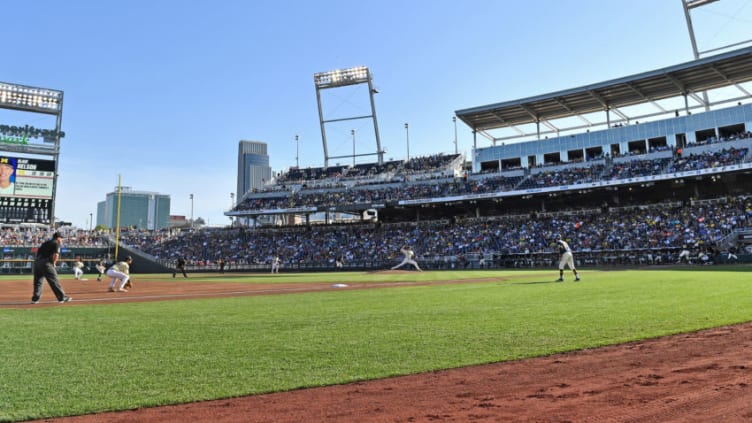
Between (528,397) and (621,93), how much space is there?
4900cm

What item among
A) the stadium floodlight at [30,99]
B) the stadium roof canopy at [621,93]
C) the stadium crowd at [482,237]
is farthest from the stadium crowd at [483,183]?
the stadium floodlight at [30,99]

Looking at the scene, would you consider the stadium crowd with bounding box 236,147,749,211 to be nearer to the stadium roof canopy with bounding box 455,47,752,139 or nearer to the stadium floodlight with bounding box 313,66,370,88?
the stadium roof canopy with bounding box 455,47,752,139

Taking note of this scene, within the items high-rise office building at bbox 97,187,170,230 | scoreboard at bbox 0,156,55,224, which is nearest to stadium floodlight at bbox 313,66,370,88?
scoreboard at bbox 0,156,55,224

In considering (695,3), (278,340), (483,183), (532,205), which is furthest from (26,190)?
(695,3)

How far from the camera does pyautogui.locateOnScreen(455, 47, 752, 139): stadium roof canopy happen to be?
1577 inches

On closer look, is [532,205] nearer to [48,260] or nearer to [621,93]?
[621,93]

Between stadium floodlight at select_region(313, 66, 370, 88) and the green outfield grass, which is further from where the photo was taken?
Result: stadium floodlight at select_region(313, 66, 370, 88)

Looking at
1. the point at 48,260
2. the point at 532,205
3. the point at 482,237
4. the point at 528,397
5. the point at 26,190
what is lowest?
the point at 528,397

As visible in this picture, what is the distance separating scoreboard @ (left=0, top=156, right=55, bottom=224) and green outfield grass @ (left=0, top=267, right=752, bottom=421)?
47331 mm

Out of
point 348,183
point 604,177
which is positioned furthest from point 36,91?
point 604,177

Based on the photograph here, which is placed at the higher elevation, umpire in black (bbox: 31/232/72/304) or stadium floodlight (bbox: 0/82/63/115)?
stadium floodlight (bbox: 0/82/63/115)

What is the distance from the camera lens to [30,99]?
2109 inches

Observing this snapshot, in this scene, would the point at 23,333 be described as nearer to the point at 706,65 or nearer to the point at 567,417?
the point at 567,417

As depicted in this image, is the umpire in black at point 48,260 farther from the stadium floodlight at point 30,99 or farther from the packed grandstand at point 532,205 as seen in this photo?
the stadium floodlight at point 30,99
